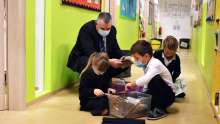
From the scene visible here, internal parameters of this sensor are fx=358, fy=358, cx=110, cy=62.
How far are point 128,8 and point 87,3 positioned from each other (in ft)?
10.8

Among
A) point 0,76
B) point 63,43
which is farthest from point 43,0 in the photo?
point 0,76

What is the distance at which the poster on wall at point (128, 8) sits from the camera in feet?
24.0

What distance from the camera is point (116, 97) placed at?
2943mm

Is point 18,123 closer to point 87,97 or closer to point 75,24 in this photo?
point 87,97

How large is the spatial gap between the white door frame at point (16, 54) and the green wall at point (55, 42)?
99mm

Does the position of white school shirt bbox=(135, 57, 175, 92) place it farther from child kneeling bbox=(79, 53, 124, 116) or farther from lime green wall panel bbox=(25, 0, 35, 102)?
lime green wall panel bbox=(25, 0, 35, 102)

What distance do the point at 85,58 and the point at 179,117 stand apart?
129cm

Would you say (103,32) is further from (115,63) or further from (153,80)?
(153,80)

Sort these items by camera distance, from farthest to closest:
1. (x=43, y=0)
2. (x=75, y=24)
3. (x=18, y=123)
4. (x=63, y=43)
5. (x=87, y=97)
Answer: (x=75, y=24) < (x=63, y=43) < (x=43, y=0) < (x=87, y=97) < (x=18, y=123)

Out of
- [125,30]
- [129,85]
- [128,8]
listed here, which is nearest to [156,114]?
[129,85]

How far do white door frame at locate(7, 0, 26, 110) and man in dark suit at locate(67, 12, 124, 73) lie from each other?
2.91ft

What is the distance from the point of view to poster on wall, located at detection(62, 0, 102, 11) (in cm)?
421

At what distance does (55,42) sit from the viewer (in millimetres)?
3893

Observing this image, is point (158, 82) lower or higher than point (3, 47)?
lower
